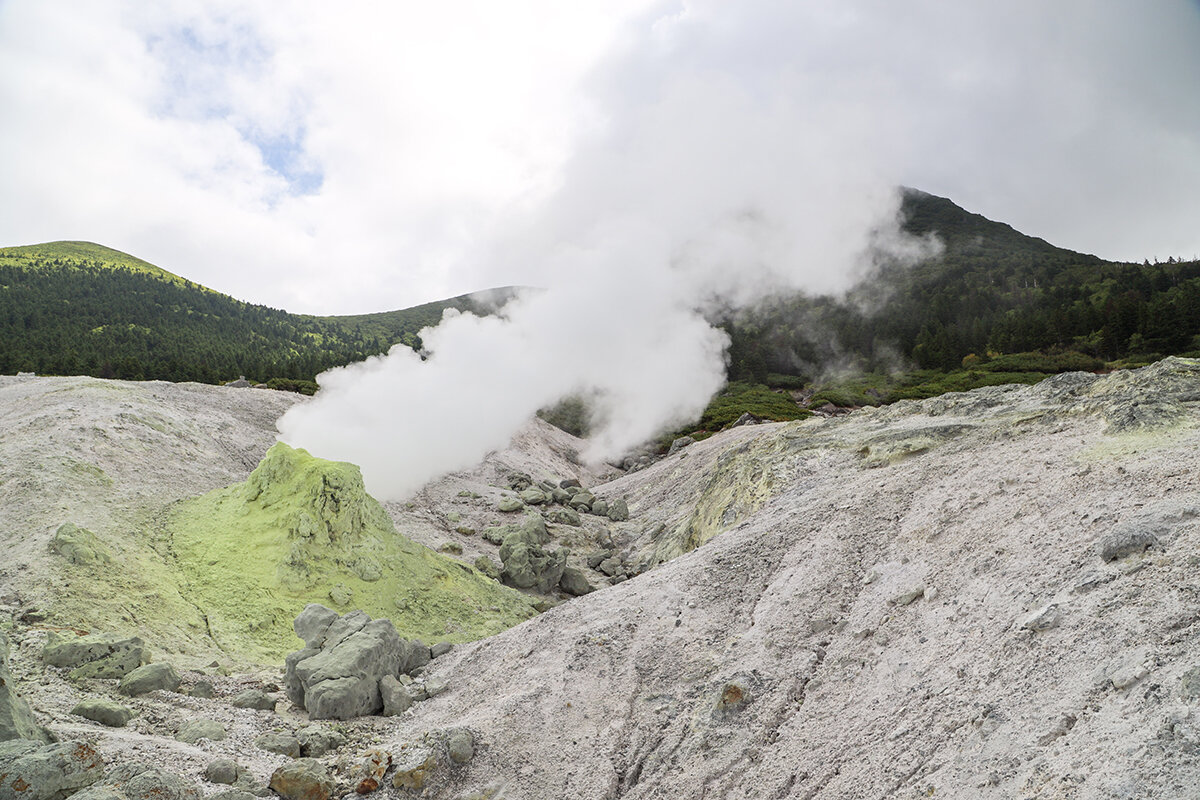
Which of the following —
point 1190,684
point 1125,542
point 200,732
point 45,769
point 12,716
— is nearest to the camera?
point 1190,684

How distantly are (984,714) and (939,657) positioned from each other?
137 cm

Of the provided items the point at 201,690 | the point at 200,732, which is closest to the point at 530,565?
the point at 201,690

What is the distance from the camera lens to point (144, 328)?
101 m

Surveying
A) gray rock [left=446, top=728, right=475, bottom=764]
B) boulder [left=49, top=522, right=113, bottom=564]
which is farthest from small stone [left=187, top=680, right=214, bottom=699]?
boulder [left=49, top=522, right=113, bottom=564]

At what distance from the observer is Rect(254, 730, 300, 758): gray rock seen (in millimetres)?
8331

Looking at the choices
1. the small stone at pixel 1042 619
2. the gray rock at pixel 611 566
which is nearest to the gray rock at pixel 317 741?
the small stone at pixel 1042 619

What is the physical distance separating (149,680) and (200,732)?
2020 mm

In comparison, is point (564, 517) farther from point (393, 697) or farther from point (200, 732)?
point (200, 732)

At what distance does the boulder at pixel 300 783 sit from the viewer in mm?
7195

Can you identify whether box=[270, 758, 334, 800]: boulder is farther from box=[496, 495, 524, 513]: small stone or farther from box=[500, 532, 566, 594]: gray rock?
box=[496, 495, 524, 513]: small stone

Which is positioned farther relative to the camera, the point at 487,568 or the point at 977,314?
the point at 977,314

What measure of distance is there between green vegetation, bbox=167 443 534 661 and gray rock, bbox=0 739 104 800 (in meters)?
8.24

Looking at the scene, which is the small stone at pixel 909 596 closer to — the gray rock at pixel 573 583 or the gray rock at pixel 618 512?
the gray rock at pixel 573 583

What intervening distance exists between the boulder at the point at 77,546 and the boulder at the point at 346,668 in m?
5.86
